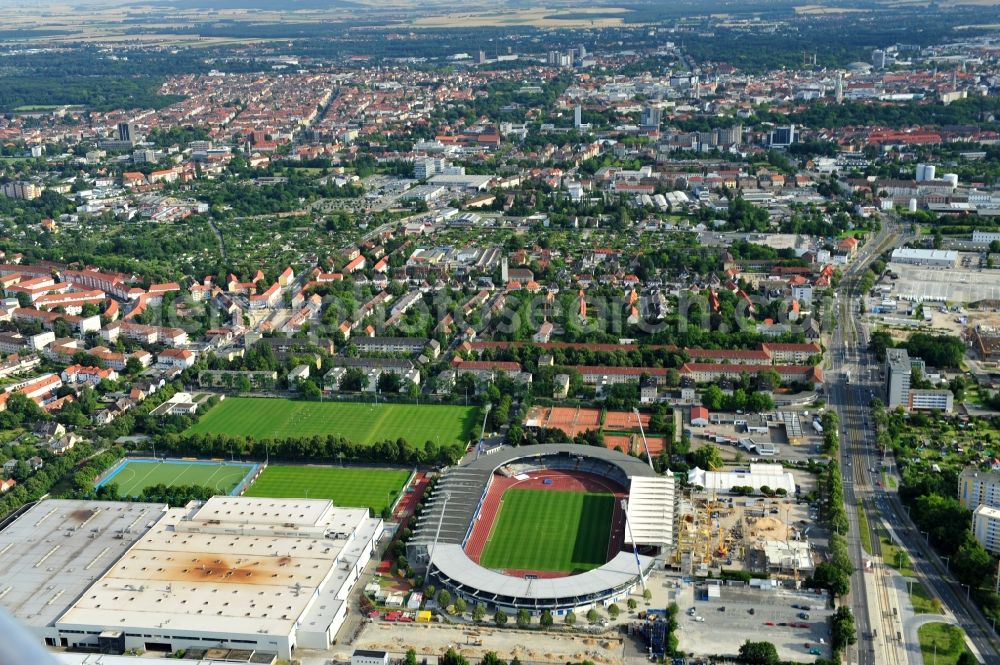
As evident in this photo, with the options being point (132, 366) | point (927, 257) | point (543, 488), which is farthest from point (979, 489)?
point (132, 366)

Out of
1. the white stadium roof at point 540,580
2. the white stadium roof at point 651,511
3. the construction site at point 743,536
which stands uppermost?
the white stadium roof at point 651,511

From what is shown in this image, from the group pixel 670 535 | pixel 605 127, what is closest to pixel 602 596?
pixel 670 535

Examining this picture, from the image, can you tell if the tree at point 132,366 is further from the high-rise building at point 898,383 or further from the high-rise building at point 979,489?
the high-rise building at point 979,489

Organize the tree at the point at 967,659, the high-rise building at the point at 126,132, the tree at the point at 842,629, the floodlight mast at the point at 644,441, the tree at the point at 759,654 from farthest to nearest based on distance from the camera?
1. the high-rise building at the point at 126,132
2. the floodlight mast at the point at 644,441
3. the tree at the point at 842,629
4. the tree at the point at 759,654
5. the tree at the point at 967,659

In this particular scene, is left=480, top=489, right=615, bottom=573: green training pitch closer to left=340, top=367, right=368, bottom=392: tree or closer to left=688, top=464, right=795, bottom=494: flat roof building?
left=688, top=464, right=795, bottom=494: flat roof building

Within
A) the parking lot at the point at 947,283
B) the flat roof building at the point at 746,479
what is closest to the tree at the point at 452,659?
the flat roof building at the point at 746,479
